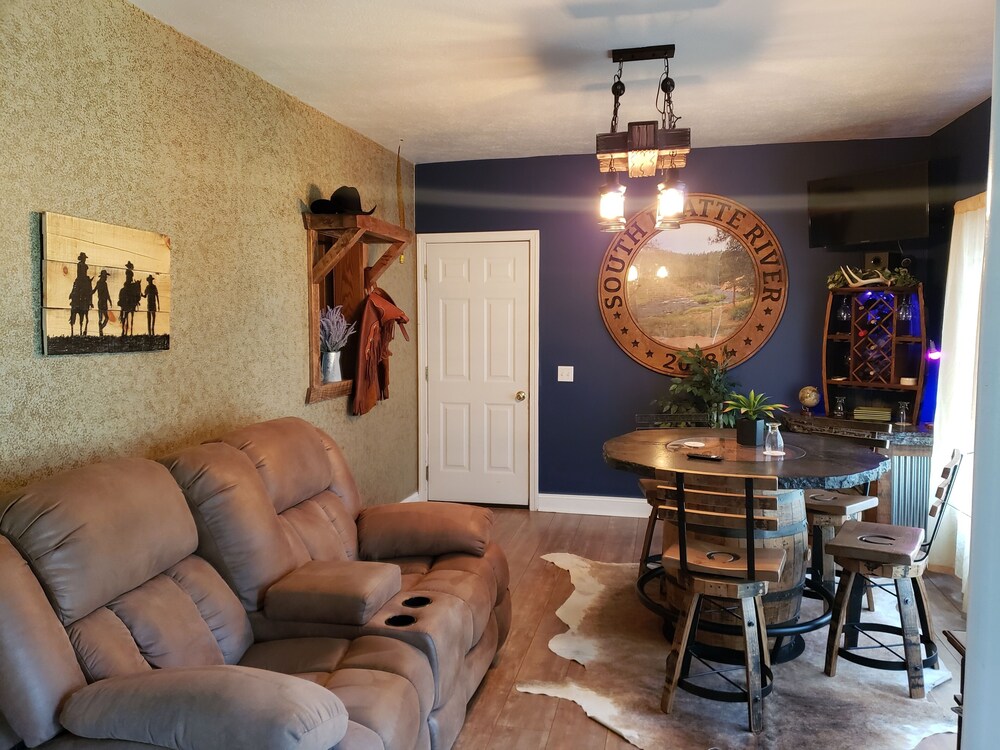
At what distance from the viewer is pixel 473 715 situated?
2.67 m

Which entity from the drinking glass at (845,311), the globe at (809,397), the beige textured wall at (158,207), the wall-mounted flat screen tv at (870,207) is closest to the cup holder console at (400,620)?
the beige textured wall at (158,207)

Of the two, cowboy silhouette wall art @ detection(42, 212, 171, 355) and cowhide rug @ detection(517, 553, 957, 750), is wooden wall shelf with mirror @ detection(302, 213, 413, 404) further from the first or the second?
cowhide rug @ detection(517, 553, 957, 750)

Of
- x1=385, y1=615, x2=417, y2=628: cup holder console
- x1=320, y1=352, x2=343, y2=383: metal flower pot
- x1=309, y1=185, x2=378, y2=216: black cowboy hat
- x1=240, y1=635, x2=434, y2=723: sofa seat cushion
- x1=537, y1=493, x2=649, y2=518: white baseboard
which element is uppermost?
x1=309, y1=185, x2=378, y2=216: black cowboy hat

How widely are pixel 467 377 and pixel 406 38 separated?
2945mm

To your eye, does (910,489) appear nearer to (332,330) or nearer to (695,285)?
(695,285)

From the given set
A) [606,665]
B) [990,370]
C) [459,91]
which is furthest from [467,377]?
[990,370]

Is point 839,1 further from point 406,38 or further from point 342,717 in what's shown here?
point 342,717

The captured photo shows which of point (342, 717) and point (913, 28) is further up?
point (913, 28)

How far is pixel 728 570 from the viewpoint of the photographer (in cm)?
263

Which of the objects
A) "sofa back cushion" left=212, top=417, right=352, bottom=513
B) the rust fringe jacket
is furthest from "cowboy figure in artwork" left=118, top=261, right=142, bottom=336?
the rust fringe jacket

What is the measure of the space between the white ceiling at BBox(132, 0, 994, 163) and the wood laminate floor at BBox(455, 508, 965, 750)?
2613 mm

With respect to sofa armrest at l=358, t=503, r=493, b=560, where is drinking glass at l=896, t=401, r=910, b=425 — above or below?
above

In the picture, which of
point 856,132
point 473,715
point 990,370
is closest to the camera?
point 990,370

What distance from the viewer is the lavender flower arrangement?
13.4 feet
